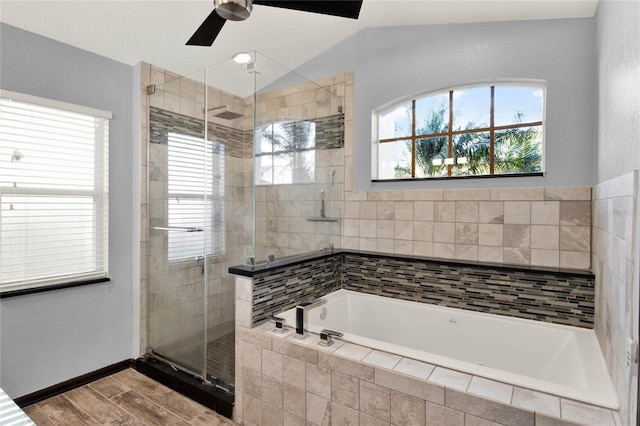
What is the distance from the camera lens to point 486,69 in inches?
94.1

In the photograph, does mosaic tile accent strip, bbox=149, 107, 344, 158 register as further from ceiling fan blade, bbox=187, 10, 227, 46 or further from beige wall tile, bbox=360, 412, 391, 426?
beige wall tile, bbox=360, 412, 391, 426

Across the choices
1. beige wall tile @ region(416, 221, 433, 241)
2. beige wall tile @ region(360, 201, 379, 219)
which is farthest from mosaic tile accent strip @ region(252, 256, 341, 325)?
beige wall tile @ region(416, 221, 433, 241)

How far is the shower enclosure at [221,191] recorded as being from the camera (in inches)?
89.6

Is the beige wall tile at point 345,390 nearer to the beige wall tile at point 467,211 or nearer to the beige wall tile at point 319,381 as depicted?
the beige wall tile at point 319,381

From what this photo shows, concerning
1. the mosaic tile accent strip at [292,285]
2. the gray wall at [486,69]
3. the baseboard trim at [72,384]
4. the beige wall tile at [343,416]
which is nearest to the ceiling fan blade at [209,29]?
the mosaic tile accent strip at [292,285]

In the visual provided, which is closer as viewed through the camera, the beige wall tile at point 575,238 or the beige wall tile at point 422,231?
the beige wall tile at point 575,238

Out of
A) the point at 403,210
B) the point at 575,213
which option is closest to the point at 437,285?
the point at 403,210

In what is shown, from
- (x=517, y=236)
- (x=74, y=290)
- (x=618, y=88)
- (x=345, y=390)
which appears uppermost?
(x=618, y=88)

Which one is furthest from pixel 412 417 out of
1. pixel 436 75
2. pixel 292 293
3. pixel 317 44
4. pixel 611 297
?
pixel 317 44

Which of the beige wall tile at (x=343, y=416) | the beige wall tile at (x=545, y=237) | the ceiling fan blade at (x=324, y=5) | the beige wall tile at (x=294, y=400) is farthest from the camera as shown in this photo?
the beige wall tile at (x=545, y=237)

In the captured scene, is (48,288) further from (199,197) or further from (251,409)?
(251,409)

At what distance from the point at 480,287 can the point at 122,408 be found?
2.53 meters

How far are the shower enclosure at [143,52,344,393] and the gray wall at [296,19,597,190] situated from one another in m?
0.38

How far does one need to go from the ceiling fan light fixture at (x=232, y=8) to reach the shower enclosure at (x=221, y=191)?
0.66 meters
